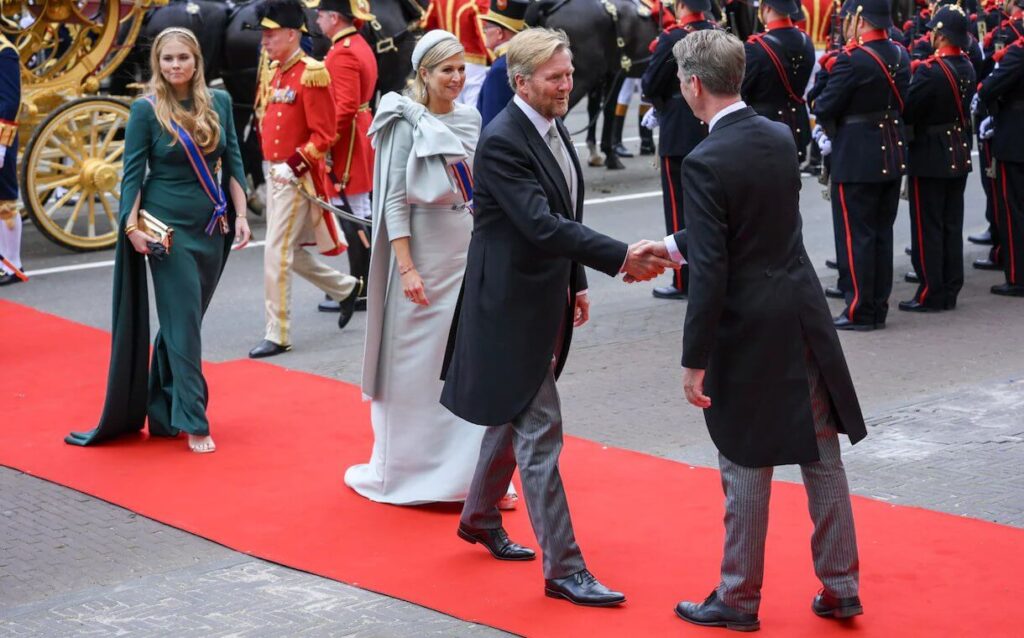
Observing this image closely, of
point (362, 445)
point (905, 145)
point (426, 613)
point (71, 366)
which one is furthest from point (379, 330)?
point (905, 145)

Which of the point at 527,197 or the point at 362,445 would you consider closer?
the point at 527,197

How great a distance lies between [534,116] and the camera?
5.01 meters

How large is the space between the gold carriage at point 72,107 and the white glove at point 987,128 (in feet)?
21.0

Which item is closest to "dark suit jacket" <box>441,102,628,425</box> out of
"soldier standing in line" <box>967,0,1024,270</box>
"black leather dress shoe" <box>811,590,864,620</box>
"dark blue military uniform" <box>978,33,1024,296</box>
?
"black leather dress shoe" <box>811,590,864,620</box>

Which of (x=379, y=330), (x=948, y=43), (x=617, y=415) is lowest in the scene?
(x=617, y=415)

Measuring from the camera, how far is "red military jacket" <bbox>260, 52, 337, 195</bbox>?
870 cm

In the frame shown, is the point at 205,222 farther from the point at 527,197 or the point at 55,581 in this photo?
the point at 527,197

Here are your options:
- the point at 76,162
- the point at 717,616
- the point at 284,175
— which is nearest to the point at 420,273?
the point at 717,616

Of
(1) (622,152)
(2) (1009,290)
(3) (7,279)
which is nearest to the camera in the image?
(2) (1009,290)

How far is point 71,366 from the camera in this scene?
28.1 feet

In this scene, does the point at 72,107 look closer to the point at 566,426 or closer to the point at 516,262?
the point at 566,426

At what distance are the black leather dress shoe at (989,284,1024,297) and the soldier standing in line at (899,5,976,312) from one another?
1.75ft

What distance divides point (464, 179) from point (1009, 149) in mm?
5376

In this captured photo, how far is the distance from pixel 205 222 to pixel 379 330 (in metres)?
1.33
